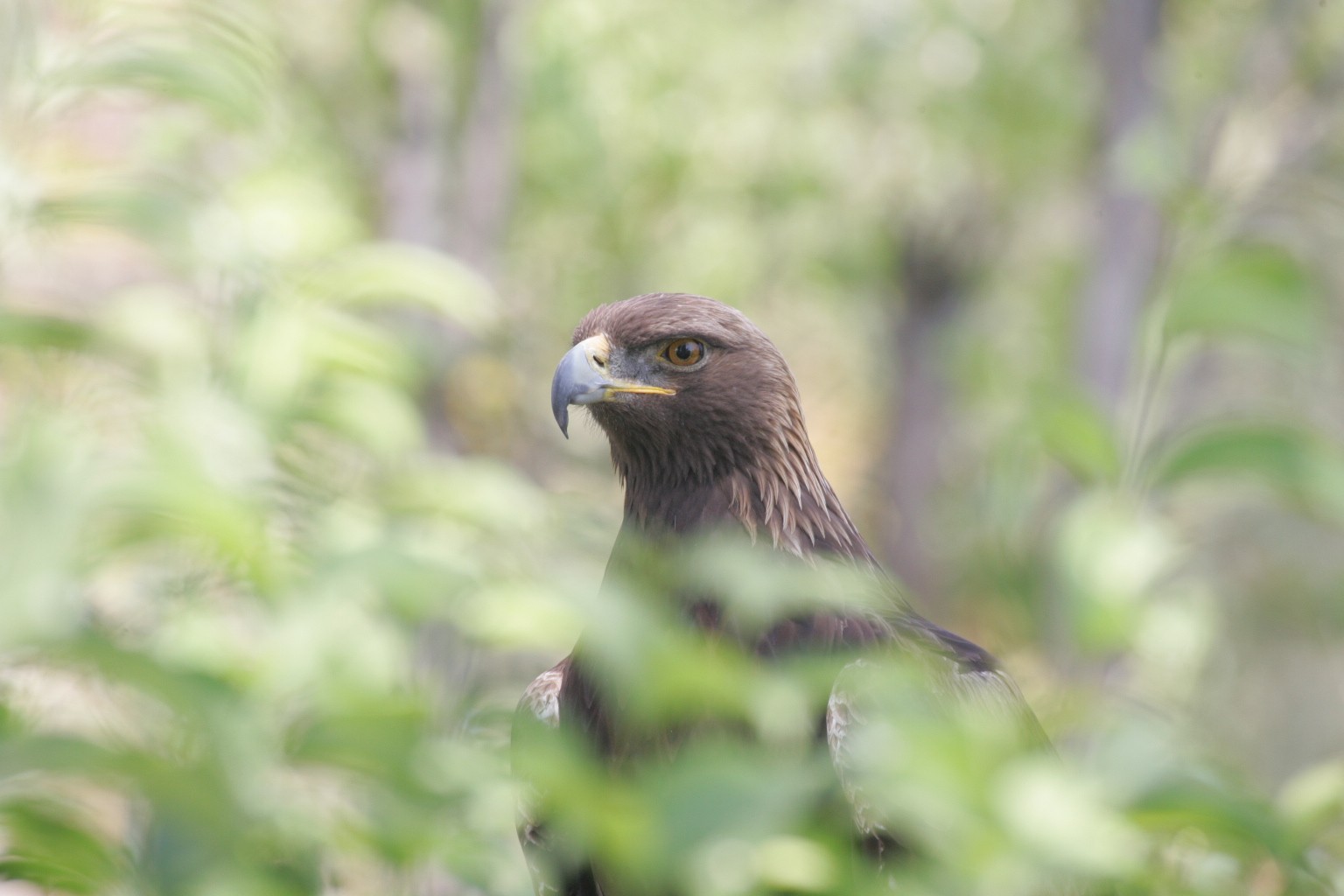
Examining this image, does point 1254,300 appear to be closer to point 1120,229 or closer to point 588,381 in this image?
point 588,381

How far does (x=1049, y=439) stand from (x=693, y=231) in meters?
13.2

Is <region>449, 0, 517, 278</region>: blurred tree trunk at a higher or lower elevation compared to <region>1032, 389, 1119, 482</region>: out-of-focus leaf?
higher

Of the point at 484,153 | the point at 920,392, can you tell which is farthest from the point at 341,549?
the point at 920,392

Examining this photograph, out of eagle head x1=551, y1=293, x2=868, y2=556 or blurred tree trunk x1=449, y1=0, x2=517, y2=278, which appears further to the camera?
blurred tree trunk x1=449, y1=0, x2=517, y2=278

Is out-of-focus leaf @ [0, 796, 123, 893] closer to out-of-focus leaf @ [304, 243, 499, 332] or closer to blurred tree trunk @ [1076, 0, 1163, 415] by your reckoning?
out-of-focus leaf @ [304, 243, 499, 332]

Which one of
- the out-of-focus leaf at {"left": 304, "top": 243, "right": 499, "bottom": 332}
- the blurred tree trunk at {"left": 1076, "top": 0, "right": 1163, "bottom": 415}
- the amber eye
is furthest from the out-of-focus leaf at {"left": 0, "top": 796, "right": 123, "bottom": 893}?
the blurred tree trunk at {"left": 1076, "top": 0, "right": 1163, "bottom": 415}

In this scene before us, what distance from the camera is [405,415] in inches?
111

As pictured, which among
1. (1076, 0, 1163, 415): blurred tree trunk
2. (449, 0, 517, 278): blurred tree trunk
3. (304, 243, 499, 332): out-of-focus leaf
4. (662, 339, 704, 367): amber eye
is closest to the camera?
(304, 243, 499, 332): out-of-focus leaf

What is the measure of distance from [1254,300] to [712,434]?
2021 millimetres

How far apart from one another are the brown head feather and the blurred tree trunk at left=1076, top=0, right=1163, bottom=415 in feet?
27.1

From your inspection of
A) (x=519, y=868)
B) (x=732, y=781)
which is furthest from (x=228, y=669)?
(x=732, y=781)

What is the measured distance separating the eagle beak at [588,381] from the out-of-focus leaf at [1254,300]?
1.96 m

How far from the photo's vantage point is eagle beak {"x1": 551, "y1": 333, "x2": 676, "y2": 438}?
353 cm

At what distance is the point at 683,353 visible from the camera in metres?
3.61
